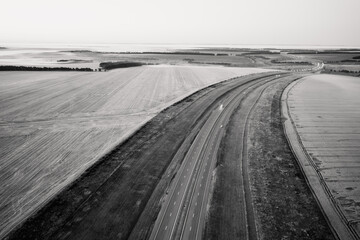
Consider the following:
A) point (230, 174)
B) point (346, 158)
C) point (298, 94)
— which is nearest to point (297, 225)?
point (230, 174)

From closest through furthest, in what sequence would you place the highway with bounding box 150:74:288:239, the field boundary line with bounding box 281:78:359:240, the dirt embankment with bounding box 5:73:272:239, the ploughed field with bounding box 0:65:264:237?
the dirt embankment with bounding box 5:73:272:239 → the highway with bounding box 150:74:288:239 → the field boundary line with bounding box 281:78:359:240 → the ploughed field with bounding box 0:65:264:237

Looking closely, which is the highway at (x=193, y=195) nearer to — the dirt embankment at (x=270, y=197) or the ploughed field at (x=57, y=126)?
the dirt embankment at (x=270, y=197)

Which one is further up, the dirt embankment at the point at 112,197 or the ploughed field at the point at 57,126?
the ploughed field at the point at 57,126

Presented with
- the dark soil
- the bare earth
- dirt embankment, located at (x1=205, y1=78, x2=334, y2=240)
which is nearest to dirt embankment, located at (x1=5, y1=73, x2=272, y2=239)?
dirt embankment, located at (x1=205, y1=78, x2=334, y2=240)

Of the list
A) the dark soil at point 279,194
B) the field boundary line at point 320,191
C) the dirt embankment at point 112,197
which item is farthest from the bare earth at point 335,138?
the dirt embankment at point 112,197

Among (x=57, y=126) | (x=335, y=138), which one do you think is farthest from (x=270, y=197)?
(x=57, y=126)

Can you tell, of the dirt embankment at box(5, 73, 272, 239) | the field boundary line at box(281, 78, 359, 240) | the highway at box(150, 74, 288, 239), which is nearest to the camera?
the dirt embankment at box(5, 73, 272, 239)

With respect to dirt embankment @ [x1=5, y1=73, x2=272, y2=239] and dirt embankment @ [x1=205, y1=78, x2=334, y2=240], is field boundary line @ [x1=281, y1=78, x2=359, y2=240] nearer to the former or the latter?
dirt embankment @ [x1=205, y1=78, x2=334, y2=240]
